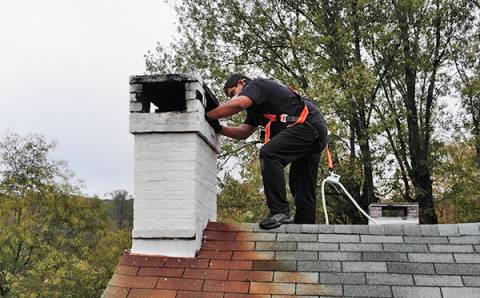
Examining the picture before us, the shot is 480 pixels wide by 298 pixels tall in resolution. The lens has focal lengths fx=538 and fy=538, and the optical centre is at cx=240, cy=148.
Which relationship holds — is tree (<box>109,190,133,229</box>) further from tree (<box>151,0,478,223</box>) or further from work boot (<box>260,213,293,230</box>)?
work boot (<box>260,213,293,230</box>)

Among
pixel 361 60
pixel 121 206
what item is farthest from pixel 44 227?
pixel 361 60

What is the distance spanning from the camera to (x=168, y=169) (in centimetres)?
388

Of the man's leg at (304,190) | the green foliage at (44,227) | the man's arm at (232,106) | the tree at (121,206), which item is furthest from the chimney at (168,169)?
the tree at (121,206)

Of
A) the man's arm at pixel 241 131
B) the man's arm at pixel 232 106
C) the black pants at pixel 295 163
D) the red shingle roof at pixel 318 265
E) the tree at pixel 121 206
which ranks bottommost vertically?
the tree at pixel 121 206

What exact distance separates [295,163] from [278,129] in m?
0.46

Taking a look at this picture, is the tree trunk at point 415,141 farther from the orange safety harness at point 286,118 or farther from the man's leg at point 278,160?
the man's leg at point 278,160

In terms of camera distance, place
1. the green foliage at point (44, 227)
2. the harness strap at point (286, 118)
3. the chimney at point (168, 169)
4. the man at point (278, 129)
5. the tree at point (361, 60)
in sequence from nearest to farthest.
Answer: the chimney at point (168, 169)
the man at point (278, 129)
the harness strap at point (286, 118)
the tree at point (361, 60)
the green foliage at point (44, 227)

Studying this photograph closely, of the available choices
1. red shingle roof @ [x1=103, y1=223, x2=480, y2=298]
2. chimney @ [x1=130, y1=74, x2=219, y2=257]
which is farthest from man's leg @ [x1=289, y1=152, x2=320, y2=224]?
chimney @ [x1=130, y1=74, x2=219, y2=257]

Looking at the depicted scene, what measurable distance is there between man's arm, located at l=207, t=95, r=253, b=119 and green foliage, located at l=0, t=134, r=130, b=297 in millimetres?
18990

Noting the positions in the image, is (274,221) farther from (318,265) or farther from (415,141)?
(415,141)

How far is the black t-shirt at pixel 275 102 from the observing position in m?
4.15

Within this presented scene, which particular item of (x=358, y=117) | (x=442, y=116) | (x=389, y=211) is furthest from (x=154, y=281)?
(x=442, y=116)

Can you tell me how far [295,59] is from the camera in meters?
17.6

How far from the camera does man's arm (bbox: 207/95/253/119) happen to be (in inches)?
160
